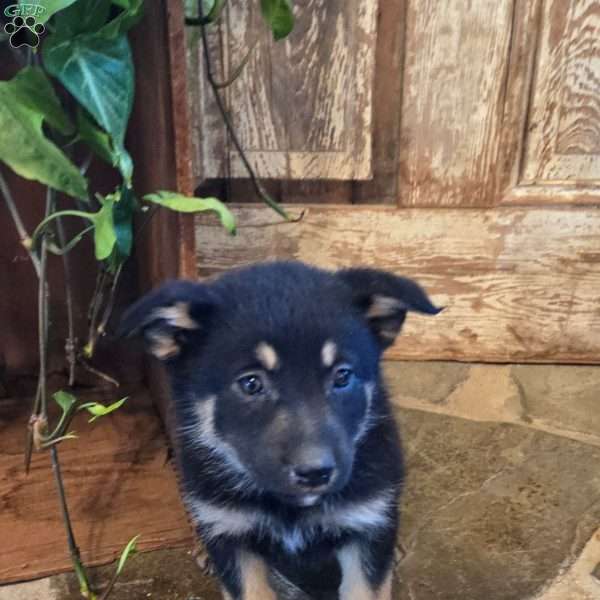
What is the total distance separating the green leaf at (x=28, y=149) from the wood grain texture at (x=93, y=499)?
1.03 meters

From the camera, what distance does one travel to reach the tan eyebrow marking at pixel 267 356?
1451 millimetres

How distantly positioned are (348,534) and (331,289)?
54 centimetres

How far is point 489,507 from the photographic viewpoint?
206 cm

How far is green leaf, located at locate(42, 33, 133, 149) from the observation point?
1.33m

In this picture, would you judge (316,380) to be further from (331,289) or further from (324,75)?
(324,75)

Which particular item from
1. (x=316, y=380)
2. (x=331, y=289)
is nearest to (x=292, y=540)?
(x=316, y=380)

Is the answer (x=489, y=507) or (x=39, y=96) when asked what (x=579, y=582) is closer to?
(x=489, y=507)

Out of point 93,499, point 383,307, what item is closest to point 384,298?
point 383,307

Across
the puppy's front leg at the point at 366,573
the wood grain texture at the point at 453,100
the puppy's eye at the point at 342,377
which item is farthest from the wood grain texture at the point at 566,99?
the puppy's front leg at the point at 366,573

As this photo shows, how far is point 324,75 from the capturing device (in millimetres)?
2439

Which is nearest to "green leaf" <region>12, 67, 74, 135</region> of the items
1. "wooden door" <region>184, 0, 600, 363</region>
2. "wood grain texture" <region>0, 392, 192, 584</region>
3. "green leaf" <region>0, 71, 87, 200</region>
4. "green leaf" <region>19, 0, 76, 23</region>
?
"green leaf" <region>0, 71, 87, 200</region>

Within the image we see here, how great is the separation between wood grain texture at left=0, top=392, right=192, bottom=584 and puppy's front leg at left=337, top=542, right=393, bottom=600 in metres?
0.50

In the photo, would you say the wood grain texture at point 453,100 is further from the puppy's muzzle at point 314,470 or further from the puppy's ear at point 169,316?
the puppy's muzzle at point 314,470

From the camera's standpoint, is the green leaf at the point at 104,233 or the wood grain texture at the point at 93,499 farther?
the wood grain texture at the point at 93,499
